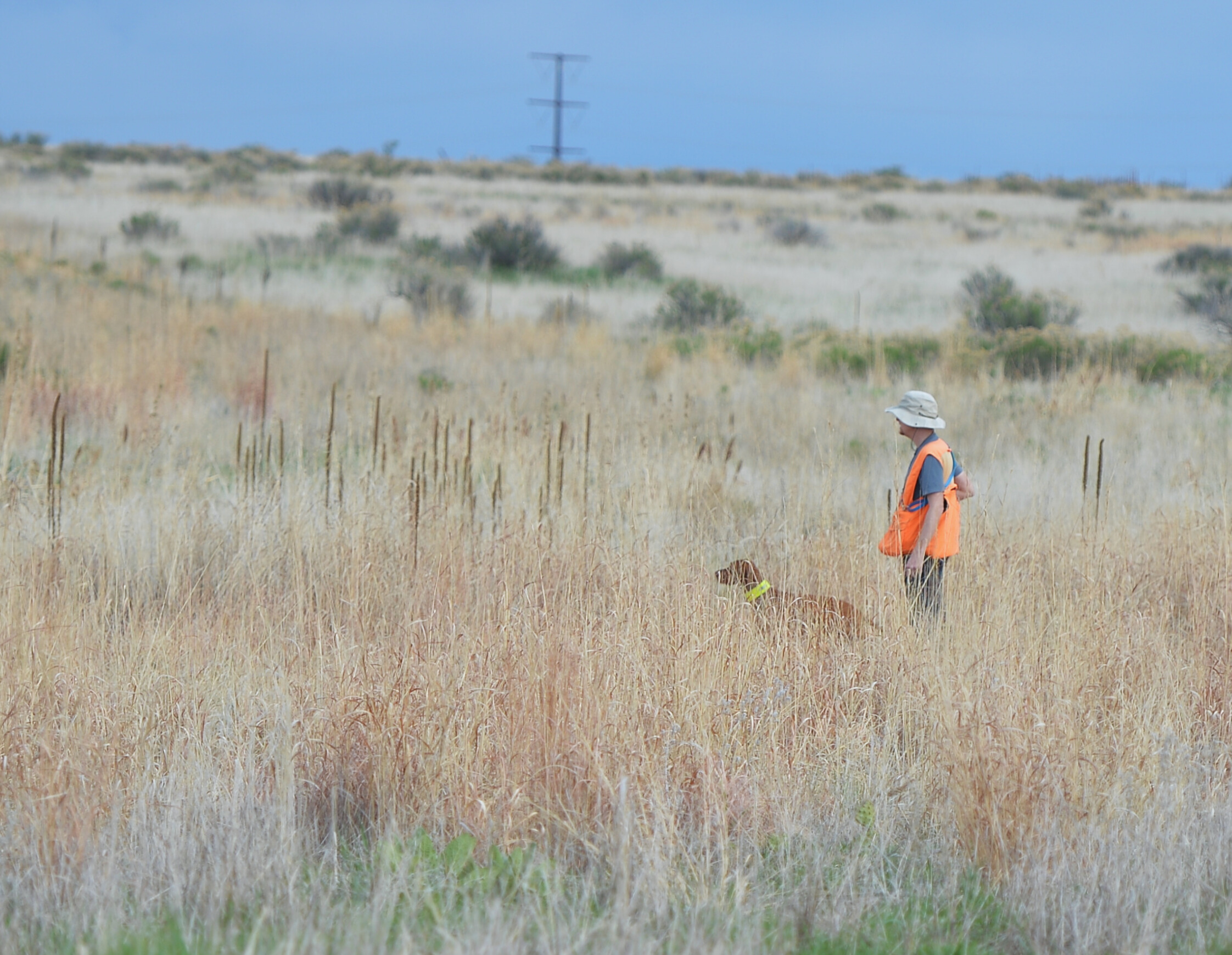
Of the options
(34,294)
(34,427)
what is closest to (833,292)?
(34,294)

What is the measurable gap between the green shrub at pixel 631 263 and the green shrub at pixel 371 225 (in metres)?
5.58

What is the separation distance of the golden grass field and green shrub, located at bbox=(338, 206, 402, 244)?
20.6 meters

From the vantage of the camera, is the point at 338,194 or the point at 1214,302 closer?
the point at 1214,302

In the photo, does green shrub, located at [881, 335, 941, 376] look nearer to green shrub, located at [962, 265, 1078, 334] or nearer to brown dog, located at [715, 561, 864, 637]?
green shrub, located at [962, 265, 1078, 334]

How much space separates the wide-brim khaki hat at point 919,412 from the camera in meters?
5.23

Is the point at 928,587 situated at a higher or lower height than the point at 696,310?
lower

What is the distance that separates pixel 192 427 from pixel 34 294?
5654 mm

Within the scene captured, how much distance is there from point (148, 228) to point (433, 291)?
10.3 metres

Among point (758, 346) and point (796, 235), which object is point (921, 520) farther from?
point (796, 235)

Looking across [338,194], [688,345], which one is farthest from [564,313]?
[338,194]

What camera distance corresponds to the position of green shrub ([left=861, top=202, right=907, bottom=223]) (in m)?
43.8

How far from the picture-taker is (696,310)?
60.7 ft

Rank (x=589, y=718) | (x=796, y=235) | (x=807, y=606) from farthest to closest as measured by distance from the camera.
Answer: (x=796, y=235)
(x=807, y=606)
(x=589, y=718)

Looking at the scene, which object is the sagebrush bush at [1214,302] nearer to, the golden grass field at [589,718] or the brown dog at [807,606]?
the golden grass field at [589,718]
